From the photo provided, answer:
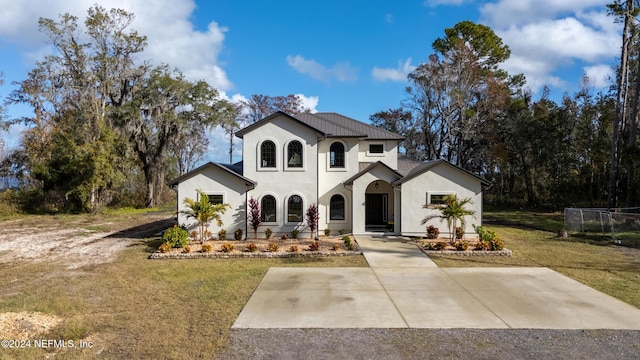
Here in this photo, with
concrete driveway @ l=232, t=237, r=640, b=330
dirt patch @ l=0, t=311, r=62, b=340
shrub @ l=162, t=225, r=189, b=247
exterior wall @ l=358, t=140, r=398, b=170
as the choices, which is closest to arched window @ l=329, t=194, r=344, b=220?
exterior wall @ l=358, t=140, r=398, b=170

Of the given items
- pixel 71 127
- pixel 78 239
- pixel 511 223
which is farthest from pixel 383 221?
pixel 71 127

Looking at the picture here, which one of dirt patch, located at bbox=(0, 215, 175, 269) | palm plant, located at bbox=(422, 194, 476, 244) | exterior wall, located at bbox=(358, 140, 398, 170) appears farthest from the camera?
exterior wall, located at bbox=(358, 140, 398, 170)

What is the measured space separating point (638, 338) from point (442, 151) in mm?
30502

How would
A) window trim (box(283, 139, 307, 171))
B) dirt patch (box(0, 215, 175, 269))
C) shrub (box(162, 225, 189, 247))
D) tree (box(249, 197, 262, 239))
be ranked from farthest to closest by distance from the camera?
1. window trim (box(283, 139, 307, 171))
2. tree (box(249, 197, 262, 239))
3. shrub (box(162, 225, 189, 247))
4. dirt patch (box(0, 215, 175, 269))

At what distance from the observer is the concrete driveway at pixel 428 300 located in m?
7.55

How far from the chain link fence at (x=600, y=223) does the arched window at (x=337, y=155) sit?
12513 millimetres

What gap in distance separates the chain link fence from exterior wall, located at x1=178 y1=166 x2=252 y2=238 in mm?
17267

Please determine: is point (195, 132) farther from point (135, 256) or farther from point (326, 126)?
point (135, 256)

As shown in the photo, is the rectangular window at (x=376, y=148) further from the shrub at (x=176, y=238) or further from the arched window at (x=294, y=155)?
the shrub at (x=176, y=238)

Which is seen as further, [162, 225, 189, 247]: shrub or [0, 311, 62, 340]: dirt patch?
[162, 225, 189, 247]: shrub

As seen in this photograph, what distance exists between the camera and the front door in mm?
20453

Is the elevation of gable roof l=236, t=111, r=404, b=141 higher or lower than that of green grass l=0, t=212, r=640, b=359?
higher

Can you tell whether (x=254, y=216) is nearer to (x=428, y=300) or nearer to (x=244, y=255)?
(x=244, y=255)

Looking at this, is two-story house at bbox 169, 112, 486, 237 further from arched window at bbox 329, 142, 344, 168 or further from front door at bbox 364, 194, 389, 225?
front door at bbox 364, 194, 389, 225
